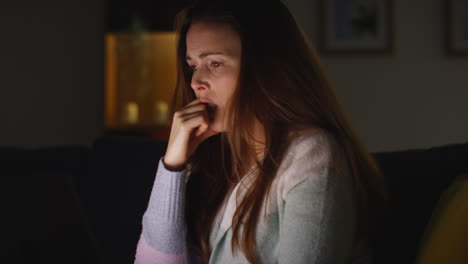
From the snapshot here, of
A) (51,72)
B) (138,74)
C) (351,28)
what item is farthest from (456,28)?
(51,72)

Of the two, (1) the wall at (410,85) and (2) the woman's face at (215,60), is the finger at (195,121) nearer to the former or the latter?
(2) the woman's face at (215,60)

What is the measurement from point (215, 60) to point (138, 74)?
240 cm

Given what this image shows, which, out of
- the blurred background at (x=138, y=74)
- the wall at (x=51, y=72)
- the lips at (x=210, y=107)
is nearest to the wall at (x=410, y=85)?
the blurred background at (x=138, y=74)

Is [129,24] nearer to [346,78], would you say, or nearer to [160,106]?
[160,106]

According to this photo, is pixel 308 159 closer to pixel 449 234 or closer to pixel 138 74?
pixel 449 234

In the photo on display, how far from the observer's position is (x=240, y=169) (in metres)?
1.20

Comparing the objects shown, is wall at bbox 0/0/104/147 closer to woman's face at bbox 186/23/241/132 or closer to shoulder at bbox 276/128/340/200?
woman's face at bbox 186/23/241/132

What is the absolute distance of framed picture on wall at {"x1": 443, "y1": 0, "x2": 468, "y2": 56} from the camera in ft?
9.85

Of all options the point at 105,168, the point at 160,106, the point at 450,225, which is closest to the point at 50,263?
the point at 105,168

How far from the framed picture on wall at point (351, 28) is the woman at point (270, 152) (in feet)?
6.87

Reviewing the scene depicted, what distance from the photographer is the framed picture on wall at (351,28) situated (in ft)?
10.1

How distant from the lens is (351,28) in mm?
3117

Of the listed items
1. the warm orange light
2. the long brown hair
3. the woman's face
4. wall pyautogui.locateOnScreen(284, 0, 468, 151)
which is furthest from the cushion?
the warm orange light

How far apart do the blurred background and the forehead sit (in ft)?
7.11
